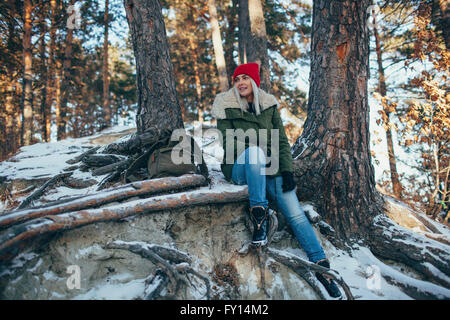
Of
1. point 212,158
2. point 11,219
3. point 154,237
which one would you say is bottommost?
point 154,237

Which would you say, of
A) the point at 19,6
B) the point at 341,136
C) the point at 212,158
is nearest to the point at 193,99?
the point at 19,6

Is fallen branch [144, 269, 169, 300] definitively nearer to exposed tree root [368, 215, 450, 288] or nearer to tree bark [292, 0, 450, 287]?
tree bark [292, 0, 450, 287]

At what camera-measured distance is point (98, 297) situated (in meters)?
2.28

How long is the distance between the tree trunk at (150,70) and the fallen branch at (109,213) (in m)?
1.47

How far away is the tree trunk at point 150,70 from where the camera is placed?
13.2 feet

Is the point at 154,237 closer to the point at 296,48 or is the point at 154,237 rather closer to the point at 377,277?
the point at 377,277

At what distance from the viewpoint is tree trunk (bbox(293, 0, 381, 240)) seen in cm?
356

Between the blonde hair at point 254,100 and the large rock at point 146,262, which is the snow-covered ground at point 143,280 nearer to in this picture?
the large rock at point 146,262

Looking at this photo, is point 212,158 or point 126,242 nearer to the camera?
point 126,242

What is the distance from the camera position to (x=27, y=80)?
33.1 feet

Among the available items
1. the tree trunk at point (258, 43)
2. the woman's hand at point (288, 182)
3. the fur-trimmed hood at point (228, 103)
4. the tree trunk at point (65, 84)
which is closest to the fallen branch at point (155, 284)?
the woman's hand at point (288, 182)

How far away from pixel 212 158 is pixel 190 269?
117 inches

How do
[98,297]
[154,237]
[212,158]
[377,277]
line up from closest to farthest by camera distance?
[98,297], [154,237], [377,277], [212,158]

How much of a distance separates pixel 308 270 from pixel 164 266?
4.95 ft
